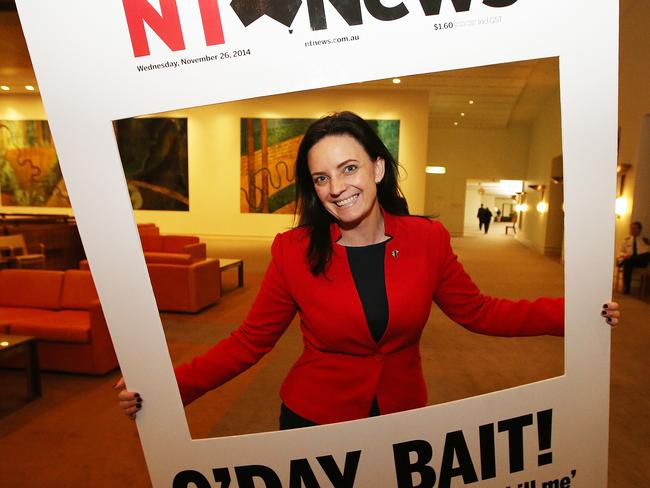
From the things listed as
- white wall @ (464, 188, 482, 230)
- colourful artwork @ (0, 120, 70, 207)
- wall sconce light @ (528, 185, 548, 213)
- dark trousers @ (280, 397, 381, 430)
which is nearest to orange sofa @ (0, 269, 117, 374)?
dark trousers @ (280, 397, 381, 430)

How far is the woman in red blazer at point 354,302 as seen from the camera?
1.21 meters

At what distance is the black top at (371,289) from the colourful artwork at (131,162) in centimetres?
1292

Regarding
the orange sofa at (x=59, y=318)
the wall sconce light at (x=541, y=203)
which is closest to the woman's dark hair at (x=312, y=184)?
the orange sofa at (x=59, y=318)

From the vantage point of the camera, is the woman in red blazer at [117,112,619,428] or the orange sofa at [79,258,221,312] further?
the orange sofa at [79,258,221,312]

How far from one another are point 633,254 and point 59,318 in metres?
8.29

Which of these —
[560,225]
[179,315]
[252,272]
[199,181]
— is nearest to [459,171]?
[560,225]

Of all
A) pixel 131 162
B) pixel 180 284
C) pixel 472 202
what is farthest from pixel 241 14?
pixel 472 202

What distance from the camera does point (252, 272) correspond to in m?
8.85

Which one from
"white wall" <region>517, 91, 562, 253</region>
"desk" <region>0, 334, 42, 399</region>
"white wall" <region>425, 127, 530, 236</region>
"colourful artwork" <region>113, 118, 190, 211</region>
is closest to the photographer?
"desk" <region>0, 334, 42, 399</region>

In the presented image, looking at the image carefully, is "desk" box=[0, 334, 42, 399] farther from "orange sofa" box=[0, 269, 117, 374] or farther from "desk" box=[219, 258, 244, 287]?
"desk" box=[219, 258, 244, 287]

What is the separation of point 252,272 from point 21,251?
4.19m

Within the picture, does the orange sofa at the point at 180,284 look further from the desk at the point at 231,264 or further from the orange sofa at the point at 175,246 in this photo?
the orange sofa at the point at 175,246

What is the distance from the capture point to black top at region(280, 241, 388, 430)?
1253mm

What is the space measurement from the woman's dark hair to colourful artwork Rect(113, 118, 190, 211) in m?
12.7
